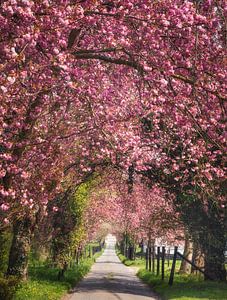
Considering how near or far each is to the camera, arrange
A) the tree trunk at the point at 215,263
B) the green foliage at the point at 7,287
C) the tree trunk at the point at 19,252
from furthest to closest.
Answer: the tree trunk at the point at 215,263
the tree trunk at the point at 19,252
the green foliage at the point at 7,287

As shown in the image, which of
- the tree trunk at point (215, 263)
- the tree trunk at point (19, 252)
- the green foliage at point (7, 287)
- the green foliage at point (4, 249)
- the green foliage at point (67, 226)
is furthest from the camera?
the green foliage at point (67, 226)

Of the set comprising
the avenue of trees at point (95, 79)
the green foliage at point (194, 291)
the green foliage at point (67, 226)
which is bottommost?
the green foliage at point (194, 291)

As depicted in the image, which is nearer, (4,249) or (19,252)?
(19,252)

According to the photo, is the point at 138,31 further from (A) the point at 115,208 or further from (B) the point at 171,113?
(A) the point at 115,208

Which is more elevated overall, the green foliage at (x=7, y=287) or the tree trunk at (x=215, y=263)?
the tree trunk at (x=215, y=263)

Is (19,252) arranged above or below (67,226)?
below

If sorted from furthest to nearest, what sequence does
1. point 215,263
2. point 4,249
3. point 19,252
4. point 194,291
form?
point 215,263
point 194,291
point 4,249
point 19,252

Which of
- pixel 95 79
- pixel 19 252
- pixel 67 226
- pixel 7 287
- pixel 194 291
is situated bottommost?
pixel 194 291

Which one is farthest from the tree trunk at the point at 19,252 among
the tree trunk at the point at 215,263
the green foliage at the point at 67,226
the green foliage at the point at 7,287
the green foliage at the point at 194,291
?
the tree trunk at the point at 215,263

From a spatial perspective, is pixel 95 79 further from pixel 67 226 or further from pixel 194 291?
pixel 67 226

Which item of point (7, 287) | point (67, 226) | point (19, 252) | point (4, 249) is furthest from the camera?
point (67, 226)

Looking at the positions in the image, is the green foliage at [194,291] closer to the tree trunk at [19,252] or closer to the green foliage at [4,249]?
the tree trunk at [19,252]

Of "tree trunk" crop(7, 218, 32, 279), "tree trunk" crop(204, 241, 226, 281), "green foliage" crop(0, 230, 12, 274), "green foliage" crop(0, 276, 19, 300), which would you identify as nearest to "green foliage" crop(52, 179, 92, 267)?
"tree trunk" crop(7, 218, 32, 279)

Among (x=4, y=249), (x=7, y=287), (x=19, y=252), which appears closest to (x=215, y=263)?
(x=19, y=252)
